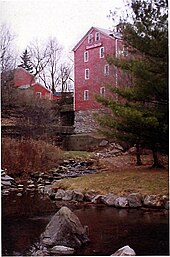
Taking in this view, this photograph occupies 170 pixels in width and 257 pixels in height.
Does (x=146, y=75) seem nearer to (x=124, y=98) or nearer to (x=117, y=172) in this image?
(x=124, y=98)

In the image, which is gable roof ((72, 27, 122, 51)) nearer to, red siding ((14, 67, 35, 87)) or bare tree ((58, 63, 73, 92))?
bare tree ((58, 63, 73, 92))

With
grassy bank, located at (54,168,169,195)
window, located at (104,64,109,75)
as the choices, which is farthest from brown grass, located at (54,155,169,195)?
window, located at (104,64,109,75)

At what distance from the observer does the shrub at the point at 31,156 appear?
6.77 ft

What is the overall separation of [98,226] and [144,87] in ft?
2.71

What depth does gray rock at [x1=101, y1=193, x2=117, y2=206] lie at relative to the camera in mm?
2334

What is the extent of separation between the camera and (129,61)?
2104mm

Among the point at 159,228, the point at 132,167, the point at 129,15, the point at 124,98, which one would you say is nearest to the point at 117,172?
the point at 132,167

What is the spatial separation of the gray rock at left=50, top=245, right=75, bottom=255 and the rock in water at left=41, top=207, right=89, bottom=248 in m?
0.04

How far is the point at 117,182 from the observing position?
7.82ft

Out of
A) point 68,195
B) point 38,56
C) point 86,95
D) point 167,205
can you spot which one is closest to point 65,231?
point 167,205

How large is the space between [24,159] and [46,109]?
38 cm

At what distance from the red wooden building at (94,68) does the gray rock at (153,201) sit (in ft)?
2.04

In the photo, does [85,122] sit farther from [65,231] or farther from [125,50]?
[65,231]

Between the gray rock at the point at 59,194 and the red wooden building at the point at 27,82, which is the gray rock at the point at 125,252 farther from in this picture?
the red wooden building at the point at 27,82
